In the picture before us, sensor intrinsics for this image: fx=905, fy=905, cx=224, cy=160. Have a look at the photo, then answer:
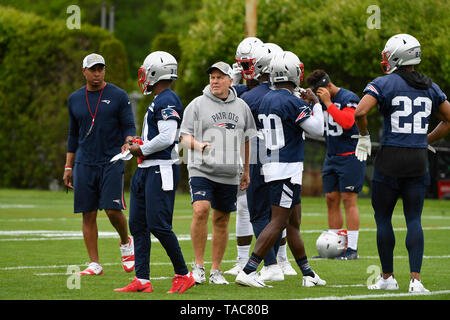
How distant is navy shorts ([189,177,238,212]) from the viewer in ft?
27.8

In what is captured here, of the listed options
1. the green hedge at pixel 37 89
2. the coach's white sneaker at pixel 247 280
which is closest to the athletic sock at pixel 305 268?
the coach's white sneaker at pixel 247 280

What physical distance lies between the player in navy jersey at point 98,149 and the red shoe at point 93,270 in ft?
0.24

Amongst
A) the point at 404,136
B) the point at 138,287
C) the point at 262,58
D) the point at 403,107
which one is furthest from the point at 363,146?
the point at 138,287

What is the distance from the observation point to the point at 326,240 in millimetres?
11234

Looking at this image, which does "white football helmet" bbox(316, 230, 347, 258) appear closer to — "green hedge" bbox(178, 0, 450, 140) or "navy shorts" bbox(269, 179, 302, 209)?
"navy shorts" bbox(269, 179, 302, 209)

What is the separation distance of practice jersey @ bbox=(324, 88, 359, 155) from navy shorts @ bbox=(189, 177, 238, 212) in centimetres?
308

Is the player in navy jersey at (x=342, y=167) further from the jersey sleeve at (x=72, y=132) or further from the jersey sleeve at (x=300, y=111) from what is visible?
the jersey sleeve at (x=72, y=132)

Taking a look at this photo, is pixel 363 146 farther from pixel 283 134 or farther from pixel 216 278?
pixel 216 278

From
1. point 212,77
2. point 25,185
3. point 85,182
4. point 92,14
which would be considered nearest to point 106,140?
point 85,182

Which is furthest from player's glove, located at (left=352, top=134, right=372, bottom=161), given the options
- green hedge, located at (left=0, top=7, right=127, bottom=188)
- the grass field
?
green hedge, located at (left=0, top=7, right=127, bottom=188)

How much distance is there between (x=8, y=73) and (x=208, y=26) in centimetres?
730

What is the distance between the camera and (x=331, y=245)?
36.7ft

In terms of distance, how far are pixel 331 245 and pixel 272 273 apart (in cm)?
236
